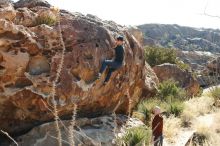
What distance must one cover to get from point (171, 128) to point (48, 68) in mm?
5438

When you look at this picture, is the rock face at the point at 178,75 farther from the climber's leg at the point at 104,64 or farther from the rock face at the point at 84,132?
the climber's leg at the point at 104,64

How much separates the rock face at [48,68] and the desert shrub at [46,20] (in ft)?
0.23

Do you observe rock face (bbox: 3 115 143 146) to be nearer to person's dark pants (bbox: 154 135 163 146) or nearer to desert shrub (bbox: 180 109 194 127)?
person's dark pants (bbox: 154 135 163 146)

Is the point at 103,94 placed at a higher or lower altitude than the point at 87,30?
lower

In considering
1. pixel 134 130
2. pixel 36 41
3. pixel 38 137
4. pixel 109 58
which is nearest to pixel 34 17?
pixel 36 41

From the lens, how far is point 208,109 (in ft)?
55.5

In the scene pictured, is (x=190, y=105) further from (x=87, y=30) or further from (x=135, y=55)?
(x=87, y=30)

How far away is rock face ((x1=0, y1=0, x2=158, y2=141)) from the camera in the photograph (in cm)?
969

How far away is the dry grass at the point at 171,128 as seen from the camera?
1307cm

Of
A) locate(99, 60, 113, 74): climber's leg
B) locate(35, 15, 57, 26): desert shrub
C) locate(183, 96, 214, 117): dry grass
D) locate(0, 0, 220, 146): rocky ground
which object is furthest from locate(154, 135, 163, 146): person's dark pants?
locate(183, 96, 214, 117): dry grass

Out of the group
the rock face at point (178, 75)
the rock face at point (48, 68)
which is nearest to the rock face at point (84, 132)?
the rock face at point (48, 68)

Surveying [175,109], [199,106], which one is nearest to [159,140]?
[175,109]

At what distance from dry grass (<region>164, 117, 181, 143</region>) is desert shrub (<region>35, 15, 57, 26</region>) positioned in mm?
5107

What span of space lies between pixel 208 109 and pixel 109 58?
7.16 metres
